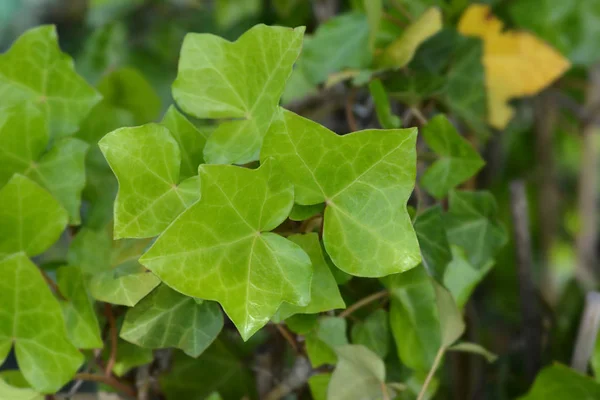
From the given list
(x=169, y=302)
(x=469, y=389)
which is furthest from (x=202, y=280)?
(x=469, y=389)

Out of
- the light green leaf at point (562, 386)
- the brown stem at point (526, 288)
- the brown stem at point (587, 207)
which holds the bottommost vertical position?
the brown stem at point (587, 207)

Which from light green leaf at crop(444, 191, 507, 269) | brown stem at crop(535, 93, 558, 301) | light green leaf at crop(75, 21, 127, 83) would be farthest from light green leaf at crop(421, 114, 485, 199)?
brown stem at crop(535, 93, 558, 301)

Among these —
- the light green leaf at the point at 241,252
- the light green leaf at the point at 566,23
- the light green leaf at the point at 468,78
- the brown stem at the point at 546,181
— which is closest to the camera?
the light green leaf at the point at 241,252

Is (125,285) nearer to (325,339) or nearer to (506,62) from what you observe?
(325,339)

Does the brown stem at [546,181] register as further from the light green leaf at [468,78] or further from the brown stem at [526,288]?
the light green leaf at [468,78]

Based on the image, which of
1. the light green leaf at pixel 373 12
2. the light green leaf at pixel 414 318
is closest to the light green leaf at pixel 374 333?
the light green leaf at pixel 414 318

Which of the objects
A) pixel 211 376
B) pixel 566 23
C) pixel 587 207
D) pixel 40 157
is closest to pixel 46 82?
pixel 40 157

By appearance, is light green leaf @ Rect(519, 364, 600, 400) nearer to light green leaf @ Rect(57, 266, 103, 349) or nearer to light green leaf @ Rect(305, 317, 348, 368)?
light green leaf @ Rect(305, 317, 348, 368)
